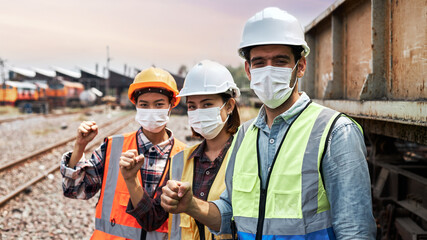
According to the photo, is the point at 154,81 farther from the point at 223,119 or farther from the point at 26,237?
the point at 26,237

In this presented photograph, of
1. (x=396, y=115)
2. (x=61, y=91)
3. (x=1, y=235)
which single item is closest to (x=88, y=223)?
(x=1, y=235)

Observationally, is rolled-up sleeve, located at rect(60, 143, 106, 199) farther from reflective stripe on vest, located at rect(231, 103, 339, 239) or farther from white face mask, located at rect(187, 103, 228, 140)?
reflective stripe on vest, located at rect(231, 103, 339, 239)

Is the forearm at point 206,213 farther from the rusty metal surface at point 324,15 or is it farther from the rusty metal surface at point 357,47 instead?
the rusty metal surface at point 324,15

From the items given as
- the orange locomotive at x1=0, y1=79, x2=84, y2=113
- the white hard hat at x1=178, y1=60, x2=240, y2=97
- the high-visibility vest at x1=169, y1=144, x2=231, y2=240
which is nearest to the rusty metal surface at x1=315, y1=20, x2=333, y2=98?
the white hard hat at x1=178, y1=60, x2=240, y2=97

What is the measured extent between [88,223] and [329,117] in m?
5.93

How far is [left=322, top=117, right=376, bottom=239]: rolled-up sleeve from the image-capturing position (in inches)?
60.3

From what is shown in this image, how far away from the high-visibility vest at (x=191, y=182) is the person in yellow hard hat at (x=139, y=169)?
210mm

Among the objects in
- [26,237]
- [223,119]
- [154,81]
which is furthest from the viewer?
[26,237]

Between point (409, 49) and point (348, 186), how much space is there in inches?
74.8

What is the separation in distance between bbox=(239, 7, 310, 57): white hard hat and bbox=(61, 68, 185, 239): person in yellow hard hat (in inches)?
49.8

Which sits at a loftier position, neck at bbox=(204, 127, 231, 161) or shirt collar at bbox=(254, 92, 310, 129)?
shirt collar at bbox=(254, 92, 310, 129)


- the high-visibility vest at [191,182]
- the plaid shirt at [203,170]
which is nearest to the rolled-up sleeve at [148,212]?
the high-visibility vest at [191,182]

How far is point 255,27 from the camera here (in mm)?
1930

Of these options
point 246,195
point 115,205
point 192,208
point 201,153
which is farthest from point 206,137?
point 246,195
